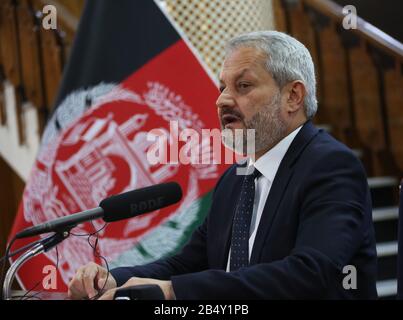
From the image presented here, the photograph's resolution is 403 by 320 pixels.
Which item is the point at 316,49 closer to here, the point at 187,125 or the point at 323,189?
the point at 187,125

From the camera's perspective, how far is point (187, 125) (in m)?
2.79

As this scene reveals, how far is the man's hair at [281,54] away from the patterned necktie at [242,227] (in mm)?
263

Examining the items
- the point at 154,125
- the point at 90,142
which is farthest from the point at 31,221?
the point at 154,125

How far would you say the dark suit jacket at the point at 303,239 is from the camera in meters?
1.30

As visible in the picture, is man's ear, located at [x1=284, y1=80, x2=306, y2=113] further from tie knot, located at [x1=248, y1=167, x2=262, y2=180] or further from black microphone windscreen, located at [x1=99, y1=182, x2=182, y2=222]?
black microphone windscreen, located at [x1=99, y1=182, x2=182, y2=222]

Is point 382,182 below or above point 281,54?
below

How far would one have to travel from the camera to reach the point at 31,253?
122 centimetres

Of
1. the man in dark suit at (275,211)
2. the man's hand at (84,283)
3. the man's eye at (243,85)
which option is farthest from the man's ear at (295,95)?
the man's hand at (84,283)

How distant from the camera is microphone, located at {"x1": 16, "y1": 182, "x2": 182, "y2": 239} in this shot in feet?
3.99

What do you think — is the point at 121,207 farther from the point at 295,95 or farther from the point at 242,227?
the point at 295,95

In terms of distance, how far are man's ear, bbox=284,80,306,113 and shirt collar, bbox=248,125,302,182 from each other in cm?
6

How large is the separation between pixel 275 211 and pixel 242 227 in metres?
0.12
